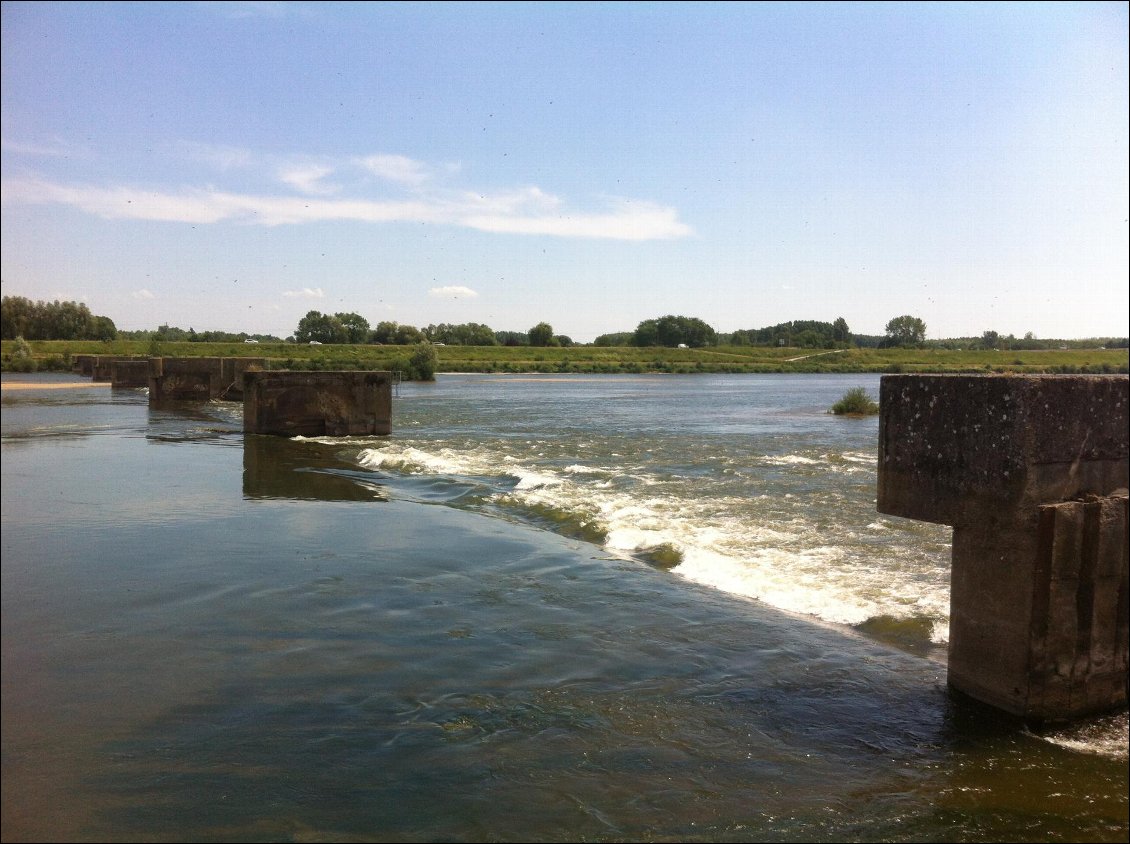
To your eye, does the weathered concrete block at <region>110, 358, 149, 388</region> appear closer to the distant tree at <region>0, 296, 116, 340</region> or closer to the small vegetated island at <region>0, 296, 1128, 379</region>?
the small vegetated island at <region>0, 296, 1128, 379</region>

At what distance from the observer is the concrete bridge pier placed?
5199mm

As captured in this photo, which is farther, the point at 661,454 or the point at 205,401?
the point at 205,401

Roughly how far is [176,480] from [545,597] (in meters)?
7.37

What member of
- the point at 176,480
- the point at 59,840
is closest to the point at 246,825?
the point at 59,840

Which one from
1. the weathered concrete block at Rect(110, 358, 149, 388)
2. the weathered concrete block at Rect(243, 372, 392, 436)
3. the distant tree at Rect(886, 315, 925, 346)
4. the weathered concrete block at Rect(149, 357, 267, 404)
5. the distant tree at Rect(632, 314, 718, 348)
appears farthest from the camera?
the distant tree at Rect(632, 314, 718, 348)

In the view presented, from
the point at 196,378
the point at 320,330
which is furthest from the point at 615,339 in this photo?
the point at 196,378

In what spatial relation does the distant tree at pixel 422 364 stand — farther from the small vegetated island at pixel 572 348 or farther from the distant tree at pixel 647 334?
the distant tree at pixel 647 334

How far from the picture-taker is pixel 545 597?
8.38 m

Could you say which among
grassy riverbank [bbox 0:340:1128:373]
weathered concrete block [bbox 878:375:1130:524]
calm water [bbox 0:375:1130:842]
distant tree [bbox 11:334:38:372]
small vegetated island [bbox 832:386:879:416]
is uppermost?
grassy riverbank [bbox 0:340:1128:373]

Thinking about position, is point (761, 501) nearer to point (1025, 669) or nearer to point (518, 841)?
point (1025, 669)

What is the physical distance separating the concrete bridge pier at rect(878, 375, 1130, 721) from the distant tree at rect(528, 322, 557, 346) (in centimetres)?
Result: 15264

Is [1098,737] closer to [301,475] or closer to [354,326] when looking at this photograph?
[301,475]

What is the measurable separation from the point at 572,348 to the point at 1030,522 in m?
137

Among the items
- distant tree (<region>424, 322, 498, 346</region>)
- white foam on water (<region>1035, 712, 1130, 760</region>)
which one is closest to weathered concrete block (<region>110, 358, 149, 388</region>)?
white foam on water (<region>1035, 712, 1130, 760</region>)
